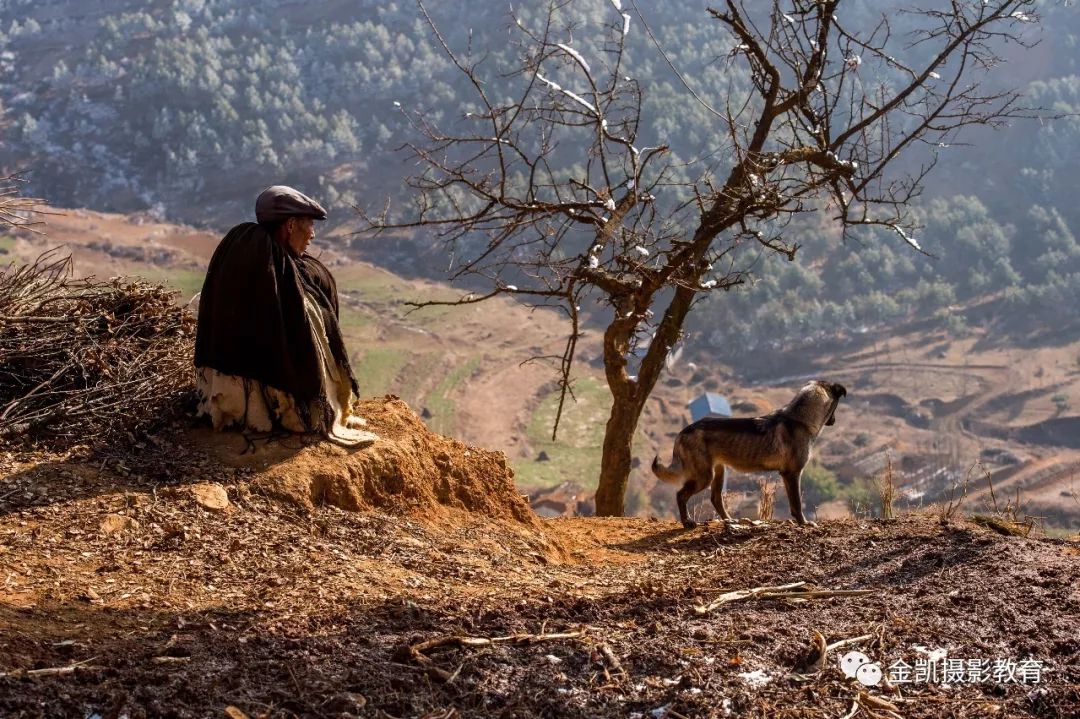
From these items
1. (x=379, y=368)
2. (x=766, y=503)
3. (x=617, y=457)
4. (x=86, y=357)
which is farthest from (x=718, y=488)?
(x=379, y=368)

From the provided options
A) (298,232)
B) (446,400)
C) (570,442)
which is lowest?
(570,442)

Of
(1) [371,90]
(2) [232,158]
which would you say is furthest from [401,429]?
(1) [371,90]

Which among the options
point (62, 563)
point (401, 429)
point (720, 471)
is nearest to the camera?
point (62, 563)

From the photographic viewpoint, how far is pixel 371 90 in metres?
56.0

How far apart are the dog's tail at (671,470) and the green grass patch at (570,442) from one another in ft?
57.2

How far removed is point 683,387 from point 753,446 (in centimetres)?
2811

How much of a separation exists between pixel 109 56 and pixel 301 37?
1100cm

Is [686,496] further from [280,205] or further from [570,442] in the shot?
[570,442]

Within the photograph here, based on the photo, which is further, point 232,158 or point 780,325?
point 232,158

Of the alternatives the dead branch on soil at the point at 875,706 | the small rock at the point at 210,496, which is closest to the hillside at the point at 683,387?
the small rock at the point at 210,496

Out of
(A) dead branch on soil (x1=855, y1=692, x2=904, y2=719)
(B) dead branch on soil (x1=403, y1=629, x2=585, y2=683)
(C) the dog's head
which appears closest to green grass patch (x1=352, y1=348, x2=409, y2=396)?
(C) the dog's head

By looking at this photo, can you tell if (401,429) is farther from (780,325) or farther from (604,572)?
(780,325)

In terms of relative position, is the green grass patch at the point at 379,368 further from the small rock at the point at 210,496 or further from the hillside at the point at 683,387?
the small rock at the point at 210,496

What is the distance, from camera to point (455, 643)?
3740mm
